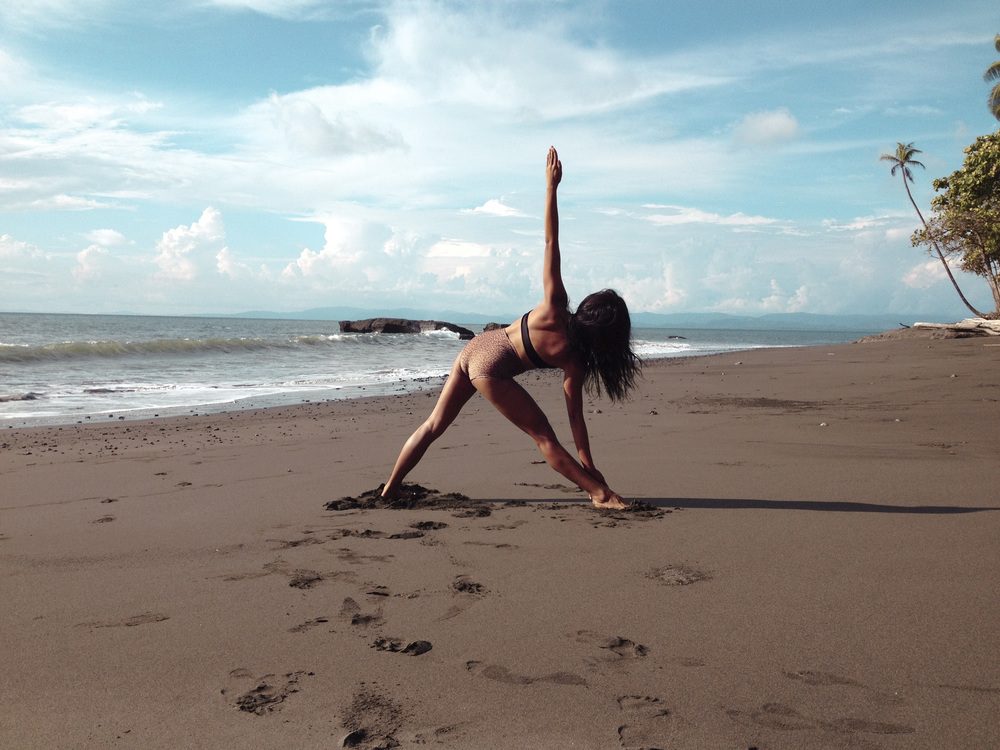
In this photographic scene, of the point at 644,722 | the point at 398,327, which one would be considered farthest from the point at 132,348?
the point at 398,327

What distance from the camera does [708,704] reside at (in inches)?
78.2

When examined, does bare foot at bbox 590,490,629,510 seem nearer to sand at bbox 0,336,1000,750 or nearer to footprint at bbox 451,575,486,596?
sand at bbox 0,336,1000,750

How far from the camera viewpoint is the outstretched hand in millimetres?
4184

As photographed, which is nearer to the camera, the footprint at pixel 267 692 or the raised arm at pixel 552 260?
the footprint at pixel 267 692

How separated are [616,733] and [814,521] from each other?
246 cm

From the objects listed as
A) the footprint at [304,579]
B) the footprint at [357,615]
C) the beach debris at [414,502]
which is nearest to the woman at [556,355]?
the beach debris at [414,502]

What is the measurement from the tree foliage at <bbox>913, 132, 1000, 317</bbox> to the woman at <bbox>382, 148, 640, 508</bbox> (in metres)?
29.9

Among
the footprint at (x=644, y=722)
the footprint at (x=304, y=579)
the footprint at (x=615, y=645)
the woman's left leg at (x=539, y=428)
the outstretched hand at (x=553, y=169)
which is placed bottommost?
the footprint at (x=304, y=579)

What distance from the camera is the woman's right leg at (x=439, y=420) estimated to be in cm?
441

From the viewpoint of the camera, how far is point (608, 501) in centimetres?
425

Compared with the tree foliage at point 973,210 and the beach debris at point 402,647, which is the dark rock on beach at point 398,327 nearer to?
the tree foliage at point 973,210

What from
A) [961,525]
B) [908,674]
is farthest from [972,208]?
[908,674]

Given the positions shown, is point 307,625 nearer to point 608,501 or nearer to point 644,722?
point 644,722

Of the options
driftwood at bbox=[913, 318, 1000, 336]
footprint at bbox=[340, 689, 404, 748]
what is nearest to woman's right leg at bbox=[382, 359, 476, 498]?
footprint at bbox=[340, 689, 404, 748]
